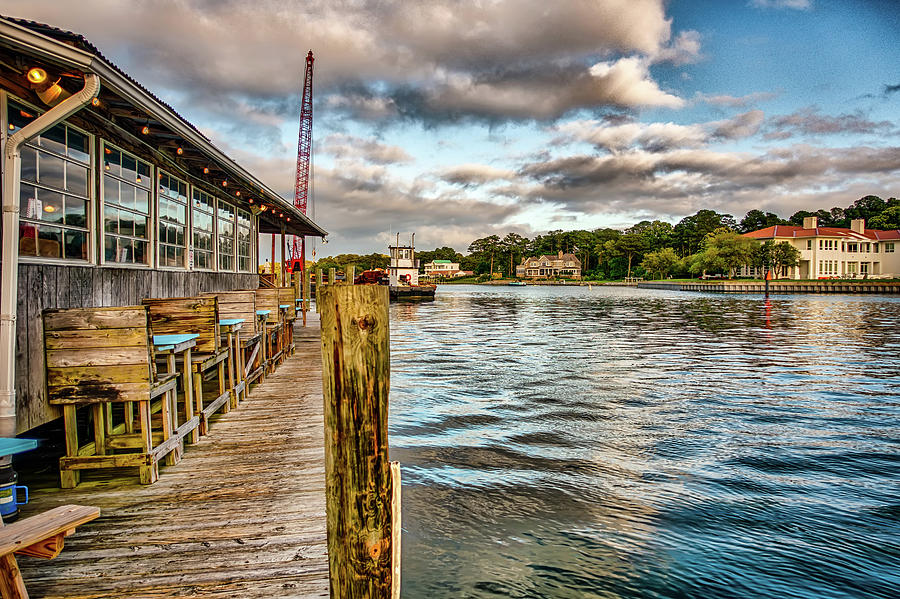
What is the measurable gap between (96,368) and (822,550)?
6723 millimetres

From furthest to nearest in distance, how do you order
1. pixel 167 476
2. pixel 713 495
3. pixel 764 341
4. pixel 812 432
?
pixel 764 341 < pixel 812 432 < pixel 713 495 < pixel 167 476

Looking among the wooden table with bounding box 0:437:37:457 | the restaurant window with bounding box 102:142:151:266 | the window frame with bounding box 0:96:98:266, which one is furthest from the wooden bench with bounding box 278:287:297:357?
the wooden table with bounding box 0:437:37:457

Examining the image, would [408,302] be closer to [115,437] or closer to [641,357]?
[641,357]

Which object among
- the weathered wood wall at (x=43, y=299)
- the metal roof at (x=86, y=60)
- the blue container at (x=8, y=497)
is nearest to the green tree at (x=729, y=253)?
the metal roof at (x=86, y=60)

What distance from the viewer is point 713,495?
6508mm

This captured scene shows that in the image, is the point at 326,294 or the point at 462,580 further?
the point at 462,580

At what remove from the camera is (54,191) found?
5820 mm

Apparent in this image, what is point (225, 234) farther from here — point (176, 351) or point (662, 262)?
point (662, 262)

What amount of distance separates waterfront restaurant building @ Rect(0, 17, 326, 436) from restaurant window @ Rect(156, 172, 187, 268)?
22mm

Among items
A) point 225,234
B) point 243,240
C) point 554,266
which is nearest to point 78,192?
point 225,234

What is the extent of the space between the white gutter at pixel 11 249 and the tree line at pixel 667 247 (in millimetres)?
76214

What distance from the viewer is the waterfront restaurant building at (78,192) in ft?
14.7

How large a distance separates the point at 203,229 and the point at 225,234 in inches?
79.0

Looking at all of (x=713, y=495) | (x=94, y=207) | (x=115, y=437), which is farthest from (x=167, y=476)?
(x=713, y=495)
